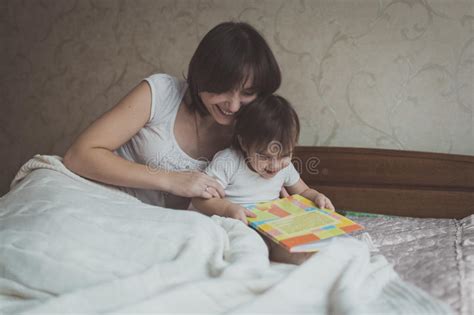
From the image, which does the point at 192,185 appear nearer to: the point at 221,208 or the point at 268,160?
the point at 221,208

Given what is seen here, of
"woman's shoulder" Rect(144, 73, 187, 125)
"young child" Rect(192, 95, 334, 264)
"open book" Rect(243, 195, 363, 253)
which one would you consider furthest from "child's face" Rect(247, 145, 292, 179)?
"woman's shoulder" Rect(144, 73, 187, 125)

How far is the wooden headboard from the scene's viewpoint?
1.43 m

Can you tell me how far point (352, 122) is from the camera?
5.50ft

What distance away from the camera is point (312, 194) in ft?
4.16

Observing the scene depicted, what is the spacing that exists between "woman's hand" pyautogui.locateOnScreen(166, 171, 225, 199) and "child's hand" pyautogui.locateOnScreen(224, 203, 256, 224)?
0.08m

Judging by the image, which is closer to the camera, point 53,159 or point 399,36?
point 53,159

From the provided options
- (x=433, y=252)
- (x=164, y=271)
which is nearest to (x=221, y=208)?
(x=164, y=271)

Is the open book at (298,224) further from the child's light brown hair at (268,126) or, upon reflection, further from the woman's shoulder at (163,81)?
the woman's shoulder at (163,81)

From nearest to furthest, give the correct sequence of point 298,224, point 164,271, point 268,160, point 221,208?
point 164,271 → point 298,224 → point 221,208 → point 268,160

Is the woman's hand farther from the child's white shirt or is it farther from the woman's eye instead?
the woman's eye

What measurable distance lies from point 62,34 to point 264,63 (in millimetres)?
1384

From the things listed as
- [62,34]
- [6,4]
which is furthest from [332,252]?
[6,4]

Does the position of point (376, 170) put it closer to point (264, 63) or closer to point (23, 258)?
point (264, 63)

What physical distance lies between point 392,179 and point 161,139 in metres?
0.86
